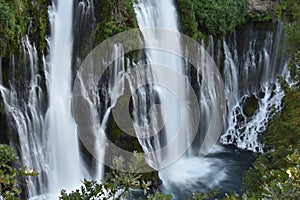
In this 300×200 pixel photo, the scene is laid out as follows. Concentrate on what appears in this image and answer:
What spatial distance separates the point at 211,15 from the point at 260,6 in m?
2.52

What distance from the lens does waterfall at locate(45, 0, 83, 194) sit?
1159 cm

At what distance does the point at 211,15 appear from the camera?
1489 centimetres

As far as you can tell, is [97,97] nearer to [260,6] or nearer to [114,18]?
[114,18]

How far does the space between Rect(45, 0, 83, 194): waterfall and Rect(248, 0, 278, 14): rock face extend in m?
7.42

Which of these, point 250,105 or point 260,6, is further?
point 250,105

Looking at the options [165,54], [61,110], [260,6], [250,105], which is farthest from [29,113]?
[260,6]

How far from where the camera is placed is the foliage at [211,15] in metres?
14.3

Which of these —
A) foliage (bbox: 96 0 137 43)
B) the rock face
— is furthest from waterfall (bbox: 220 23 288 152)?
foliage (bbox: 96 0 137 43)

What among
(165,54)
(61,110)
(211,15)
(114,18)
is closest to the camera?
(61,110)

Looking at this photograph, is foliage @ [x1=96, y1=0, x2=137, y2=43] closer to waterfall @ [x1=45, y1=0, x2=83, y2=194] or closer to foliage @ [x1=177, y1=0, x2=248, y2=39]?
waterfall @ [x1=45, y1=0, x2=83, y2=194]

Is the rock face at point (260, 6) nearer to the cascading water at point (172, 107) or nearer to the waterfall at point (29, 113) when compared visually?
the cascading water at point (172, 107)

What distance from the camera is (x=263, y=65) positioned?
16.3 meters

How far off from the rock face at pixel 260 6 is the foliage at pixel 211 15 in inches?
13.7

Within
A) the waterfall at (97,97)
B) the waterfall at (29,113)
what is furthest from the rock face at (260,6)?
the waterfall at (29,113)
